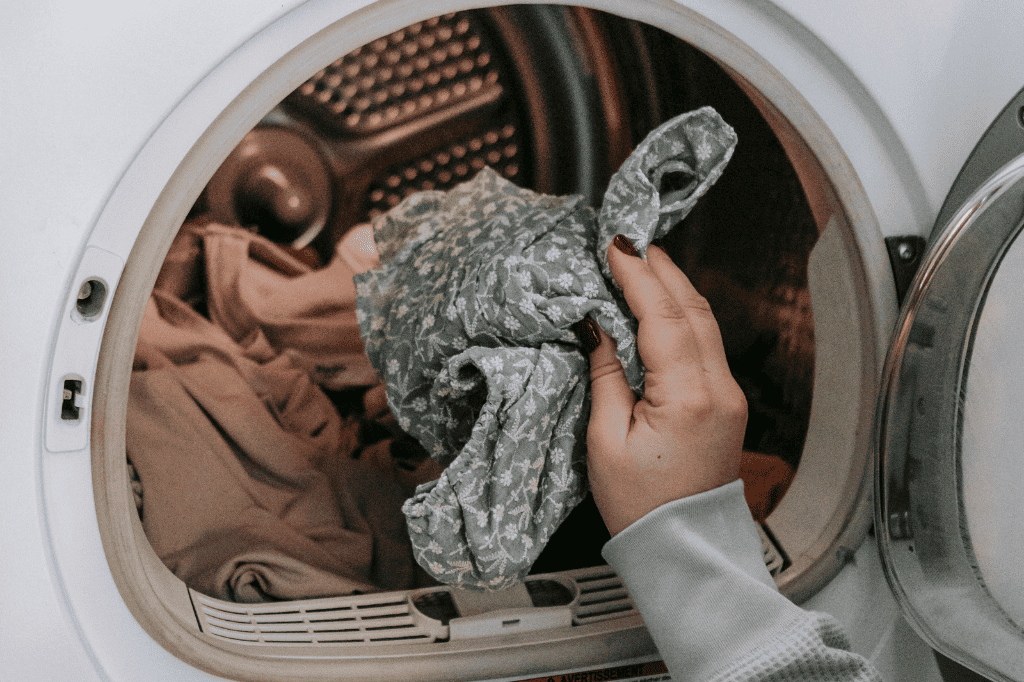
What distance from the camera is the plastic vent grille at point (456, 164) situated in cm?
95

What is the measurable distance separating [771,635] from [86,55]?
531 millimetres

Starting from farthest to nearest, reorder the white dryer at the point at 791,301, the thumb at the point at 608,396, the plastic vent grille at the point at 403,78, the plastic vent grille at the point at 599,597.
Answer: the plastic vent grille at the point at 403,78 → the plastic vent grille at the point at 599,597 → the thumb at the point at 608,396 → the white dryer at the point at 791,301

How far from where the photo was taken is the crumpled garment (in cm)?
51

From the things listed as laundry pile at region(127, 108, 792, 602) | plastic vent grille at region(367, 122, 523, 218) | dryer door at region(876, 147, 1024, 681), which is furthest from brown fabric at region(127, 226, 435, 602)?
dryer door at region(876, 147, 1024, 681)

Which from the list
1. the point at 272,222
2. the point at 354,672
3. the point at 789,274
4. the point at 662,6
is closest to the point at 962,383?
the point at 789,274

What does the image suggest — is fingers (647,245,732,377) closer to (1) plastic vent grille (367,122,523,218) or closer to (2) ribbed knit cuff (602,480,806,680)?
(2) ribbed knit cuff (602,480,806,680)

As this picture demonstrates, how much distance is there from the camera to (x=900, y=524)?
583mm

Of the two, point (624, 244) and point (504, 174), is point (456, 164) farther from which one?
point (624, 244)

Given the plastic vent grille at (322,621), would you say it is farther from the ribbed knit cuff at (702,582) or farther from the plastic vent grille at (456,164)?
the plastic vent grille at (456,164)

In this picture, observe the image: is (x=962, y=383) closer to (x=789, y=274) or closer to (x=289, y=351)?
(x=789, y=274)

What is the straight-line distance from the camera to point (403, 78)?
2.95 feet

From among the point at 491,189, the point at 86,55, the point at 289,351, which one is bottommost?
the point at 289,351

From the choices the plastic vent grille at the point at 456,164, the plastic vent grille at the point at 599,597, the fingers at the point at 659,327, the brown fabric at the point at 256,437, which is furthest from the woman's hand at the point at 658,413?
the plastic vent grille at the point at 456,164

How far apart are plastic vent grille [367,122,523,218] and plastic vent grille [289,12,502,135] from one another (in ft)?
0.18
